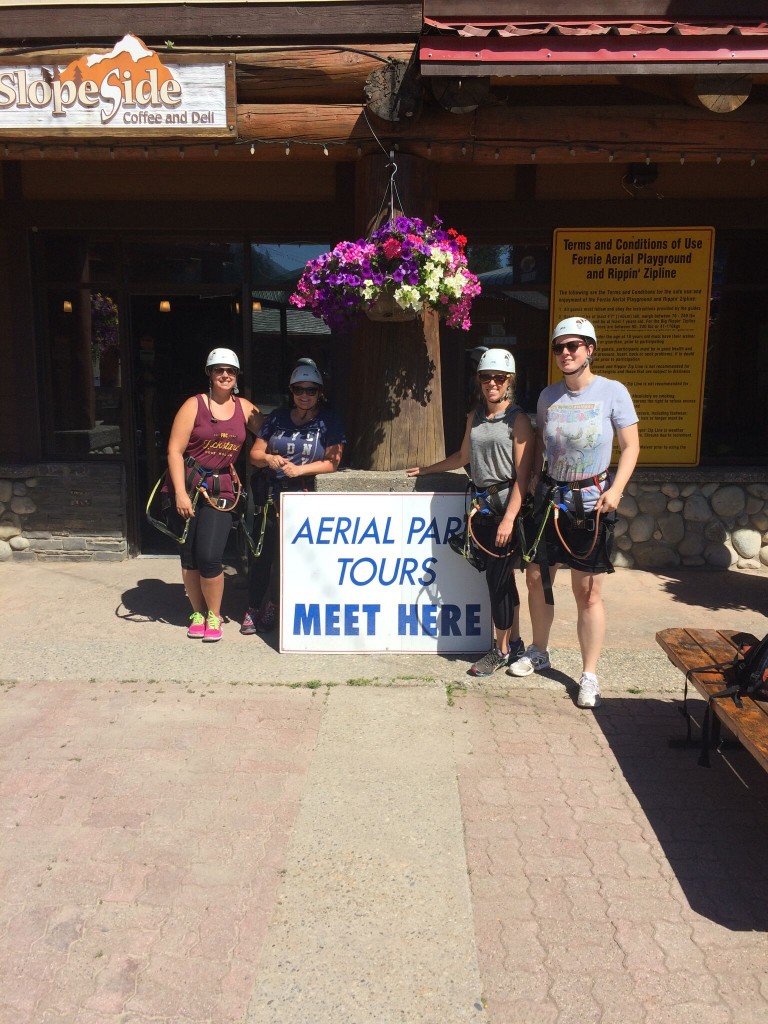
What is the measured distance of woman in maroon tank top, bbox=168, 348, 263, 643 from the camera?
17.7 ft

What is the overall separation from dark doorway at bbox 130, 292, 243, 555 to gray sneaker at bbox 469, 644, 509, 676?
141 inches

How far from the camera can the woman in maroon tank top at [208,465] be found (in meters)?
5.41

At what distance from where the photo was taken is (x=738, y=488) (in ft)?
23.6

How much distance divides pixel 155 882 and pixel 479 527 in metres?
2.53

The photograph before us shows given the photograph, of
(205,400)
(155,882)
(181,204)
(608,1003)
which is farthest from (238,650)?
(181,204)

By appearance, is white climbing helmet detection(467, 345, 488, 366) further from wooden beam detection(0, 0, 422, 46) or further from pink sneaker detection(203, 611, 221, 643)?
pink sneaker detection(203, 611, 221, 643)

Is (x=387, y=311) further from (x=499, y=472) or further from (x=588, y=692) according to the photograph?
(x=588, y=692)

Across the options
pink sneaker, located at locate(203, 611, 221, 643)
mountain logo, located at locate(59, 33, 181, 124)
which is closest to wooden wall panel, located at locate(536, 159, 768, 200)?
mountain logo, located at locate(59, 33, 181, 124)

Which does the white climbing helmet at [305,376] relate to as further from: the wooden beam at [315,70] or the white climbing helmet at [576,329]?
the wooden beam at [315,70]

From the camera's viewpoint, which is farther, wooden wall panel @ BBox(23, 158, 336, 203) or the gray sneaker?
wooden wall panel @ BBox(23, 158, 336, 203)

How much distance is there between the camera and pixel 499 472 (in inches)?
187

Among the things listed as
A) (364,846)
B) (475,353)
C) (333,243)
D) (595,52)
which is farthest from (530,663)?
(333,243)

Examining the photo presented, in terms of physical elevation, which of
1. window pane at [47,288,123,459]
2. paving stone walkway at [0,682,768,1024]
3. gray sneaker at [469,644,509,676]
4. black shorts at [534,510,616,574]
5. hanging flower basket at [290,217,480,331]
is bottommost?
Result: paving stone walkway at [0,682,768,1024]

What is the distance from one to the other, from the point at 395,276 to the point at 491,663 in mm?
2228
